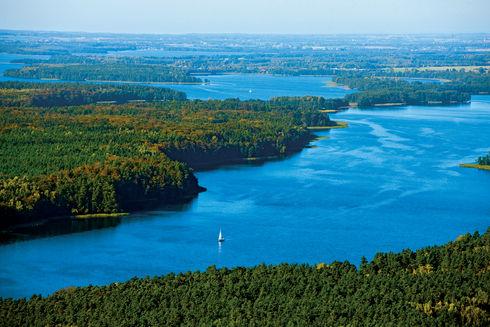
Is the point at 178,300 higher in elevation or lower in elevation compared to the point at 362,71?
higher

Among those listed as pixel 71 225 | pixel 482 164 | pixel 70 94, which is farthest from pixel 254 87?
pixel 71 225

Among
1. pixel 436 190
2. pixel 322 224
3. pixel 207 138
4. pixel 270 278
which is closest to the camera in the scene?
pixel 270 278

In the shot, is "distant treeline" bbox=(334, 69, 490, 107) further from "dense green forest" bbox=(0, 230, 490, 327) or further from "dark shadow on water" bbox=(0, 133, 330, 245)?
"dense green forest" bbox=(0, 230, 490, 327)

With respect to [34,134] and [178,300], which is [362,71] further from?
[178,300]

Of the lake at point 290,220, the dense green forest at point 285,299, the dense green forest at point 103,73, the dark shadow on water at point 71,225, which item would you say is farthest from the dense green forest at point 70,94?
the dense green forest at point 285,299

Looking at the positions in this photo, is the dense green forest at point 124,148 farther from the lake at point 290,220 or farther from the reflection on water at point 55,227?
the lake at point 290,220

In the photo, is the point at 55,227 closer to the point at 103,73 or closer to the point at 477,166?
the point at 477,166

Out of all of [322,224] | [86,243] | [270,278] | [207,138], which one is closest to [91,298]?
[270,278]
